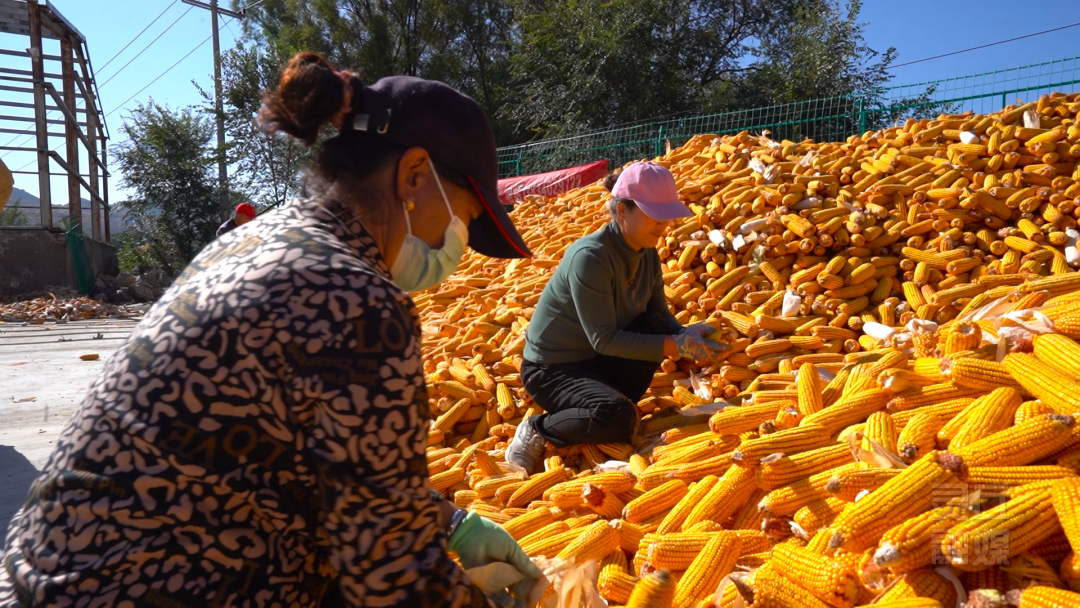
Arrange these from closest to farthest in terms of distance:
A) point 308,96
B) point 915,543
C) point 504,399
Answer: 1. point 308,96
2. point 915,543
3. point 504,399

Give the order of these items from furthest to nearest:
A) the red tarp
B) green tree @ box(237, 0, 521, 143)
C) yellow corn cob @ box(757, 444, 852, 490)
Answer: green tree @ box(237, 0, 521, 143)
the red tarp
yellow corn cob @ box(757, 444, 852, 490)

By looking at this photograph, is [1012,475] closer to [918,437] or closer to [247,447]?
[918,437]

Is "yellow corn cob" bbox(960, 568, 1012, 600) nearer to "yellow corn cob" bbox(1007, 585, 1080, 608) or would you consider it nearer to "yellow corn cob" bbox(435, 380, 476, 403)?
"yellow corn cob" bbox(1007, 585, 1080, 608)

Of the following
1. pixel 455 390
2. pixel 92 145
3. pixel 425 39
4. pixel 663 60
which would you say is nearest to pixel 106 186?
pixel 92 145

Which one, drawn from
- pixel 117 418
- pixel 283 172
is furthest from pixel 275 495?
pixel 283 172

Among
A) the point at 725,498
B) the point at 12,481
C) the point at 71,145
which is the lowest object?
the point at 12,481

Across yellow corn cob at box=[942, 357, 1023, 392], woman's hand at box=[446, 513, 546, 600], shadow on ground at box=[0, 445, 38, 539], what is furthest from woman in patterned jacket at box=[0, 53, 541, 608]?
shadow on ground at box=[0, 445, 38, 539]

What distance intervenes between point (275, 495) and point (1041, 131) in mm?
6498

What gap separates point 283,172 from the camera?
21891mm

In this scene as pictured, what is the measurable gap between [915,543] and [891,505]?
16cm

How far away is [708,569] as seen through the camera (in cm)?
233

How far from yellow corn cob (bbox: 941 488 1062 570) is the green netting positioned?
1858 centimetres

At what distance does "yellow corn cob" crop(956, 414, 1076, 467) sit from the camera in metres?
2.15

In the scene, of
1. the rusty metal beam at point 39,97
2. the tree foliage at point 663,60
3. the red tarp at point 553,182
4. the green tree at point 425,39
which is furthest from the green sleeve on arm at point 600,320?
the green tree at point 425,39
